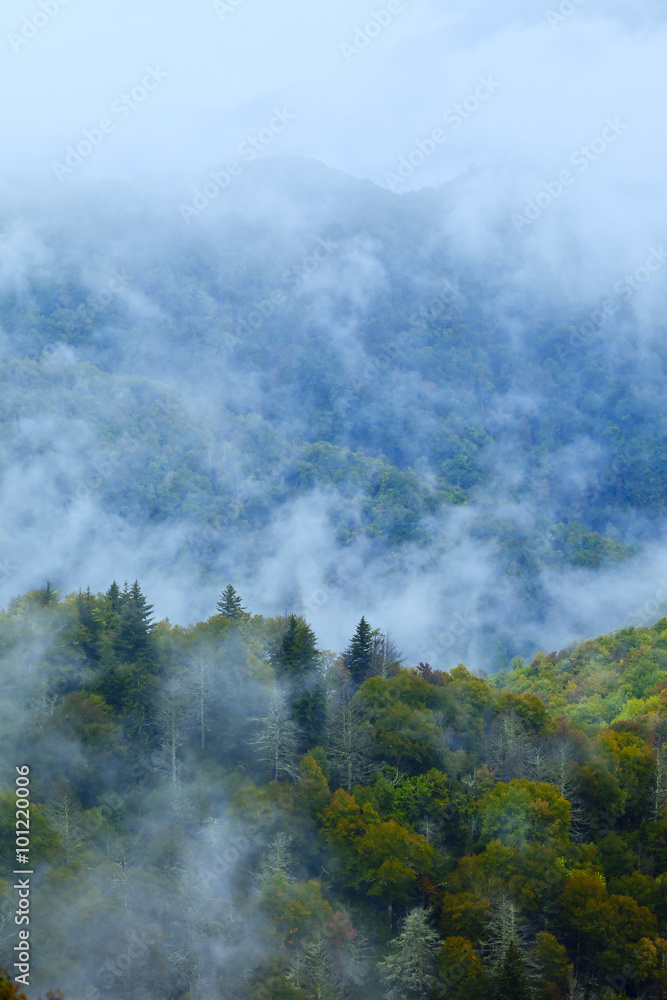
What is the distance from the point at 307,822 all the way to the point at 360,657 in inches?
629

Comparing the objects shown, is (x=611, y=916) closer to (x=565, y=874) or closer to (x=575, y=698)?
(x=565, y=874)

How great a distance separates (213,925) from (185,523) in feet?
507

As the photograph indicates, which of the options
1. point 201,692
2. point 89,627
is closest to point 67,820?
→ point 201,692

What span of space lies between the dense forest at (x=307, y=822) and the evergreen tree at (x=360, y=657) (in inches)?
5.9

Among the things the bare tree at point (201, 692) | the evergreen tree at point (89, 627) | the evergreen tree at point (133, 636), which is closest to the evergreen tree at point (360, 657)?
the bare tree at point (201, 692)

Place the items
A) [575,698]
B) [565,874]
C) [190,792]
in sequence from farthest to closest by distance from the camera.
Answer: [575,698] < [190,792] < [565,874]

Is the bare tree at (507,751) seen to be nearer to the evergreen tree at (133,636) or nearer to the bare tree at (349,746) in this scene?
the bare tree at (349,746)

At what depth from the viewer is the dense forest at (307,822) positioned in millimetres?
44688

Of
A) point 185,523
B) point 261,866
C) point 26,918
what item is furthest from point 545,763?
point 185,523

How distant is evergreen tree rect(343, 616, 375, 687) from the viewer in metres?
66.4

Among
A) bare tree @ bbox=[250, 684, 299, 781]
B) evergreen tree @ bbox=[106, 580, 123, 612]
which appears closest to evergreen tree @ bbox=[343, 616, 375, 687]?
bare tree @ bbox=[250, 684, 299, 781]

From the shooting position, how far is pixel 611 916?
46.3m

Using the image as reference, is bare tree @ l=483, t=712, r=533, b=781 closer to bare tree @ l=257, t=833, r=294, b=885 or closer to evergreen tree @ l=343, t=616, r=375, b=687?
evergreen tree @ l=343, t=616, r=375, b=687

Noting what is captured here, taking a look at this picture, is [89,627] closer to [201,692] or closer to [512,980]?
[201,692]
